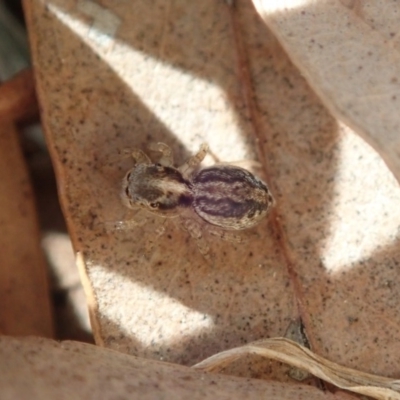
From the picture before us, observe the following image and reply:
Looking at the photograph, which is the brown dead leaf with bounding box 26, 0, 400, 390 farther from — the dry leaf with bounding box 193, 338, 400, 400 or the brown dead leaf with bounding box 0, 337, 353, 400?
the brown dead leaf with bounding box 0, 337, 353, 400

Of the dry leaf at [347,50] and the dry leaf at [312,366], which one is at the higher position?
the dry leaf at [347,50]

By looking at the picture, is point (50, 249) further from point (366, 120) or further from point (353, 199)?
point (366, 120)

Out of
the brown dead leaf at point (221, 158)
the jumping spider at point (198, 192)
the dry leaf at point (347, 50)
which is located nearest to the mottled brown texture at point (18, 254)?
the brown dead leaf at point (221, 158)

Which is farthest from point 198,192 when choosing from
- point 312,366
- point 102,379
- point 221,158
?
point 102,379

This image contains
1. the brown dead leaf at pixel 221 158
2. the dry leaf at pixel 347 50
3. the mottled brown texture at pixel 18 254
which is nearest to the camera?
the dry leaf at pixel 347 50

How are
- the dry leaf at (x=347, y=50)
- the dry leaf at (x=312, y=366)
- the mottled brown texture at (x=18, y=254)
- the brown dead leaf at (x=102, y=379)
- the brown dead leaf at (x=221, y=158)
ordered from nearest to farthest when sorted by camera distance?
the brown dead leaf at (x=102, y=379), the dry leaf at (x=347, y=50), the dry leaf at (x=312, y=366), the brown dead leaf at (x=221, y=158), the mottled brown texture at (x=18, y=254)

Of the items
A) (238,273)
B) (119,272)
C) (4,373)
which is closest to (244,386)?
(238,273)

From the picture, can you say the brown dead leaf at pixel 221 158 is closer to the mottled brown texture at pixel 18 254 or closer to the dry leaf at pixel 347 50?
the dry leaf at pixel 347 50
